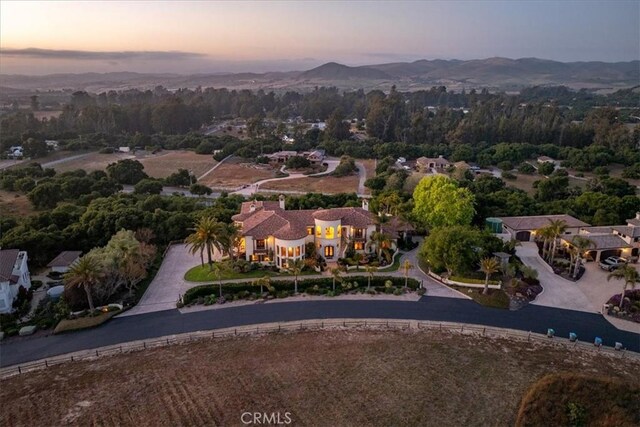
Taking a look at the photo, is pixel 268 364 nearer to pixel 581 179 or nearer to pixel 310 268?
pixel 310 268

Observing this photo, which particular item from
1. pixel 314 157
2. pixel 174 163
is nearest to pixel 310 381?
pixel 314 157

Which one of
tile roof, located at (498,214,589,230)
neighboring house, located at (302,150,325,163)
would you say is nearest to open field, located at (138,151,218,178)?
neighboring house, located at (302,150,325,163)

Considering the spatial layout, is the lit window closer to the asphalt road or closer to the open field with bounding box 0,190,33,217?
the asphalt road

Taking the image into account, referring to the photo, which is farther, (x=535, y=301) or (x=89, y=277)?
(x=535, y=301)

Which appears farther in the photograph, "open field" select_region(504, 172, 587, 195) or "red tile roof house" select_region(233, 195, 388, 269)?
"open field" select_region(504, 172, 587, 195)

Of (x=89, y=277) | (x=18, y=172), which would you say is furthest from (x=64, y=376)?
(x=18, y=172)

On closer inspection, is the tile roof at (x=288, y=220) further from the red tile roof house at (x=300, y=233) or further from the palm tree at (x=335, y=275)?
the palm tree at (x=335, y=275)
